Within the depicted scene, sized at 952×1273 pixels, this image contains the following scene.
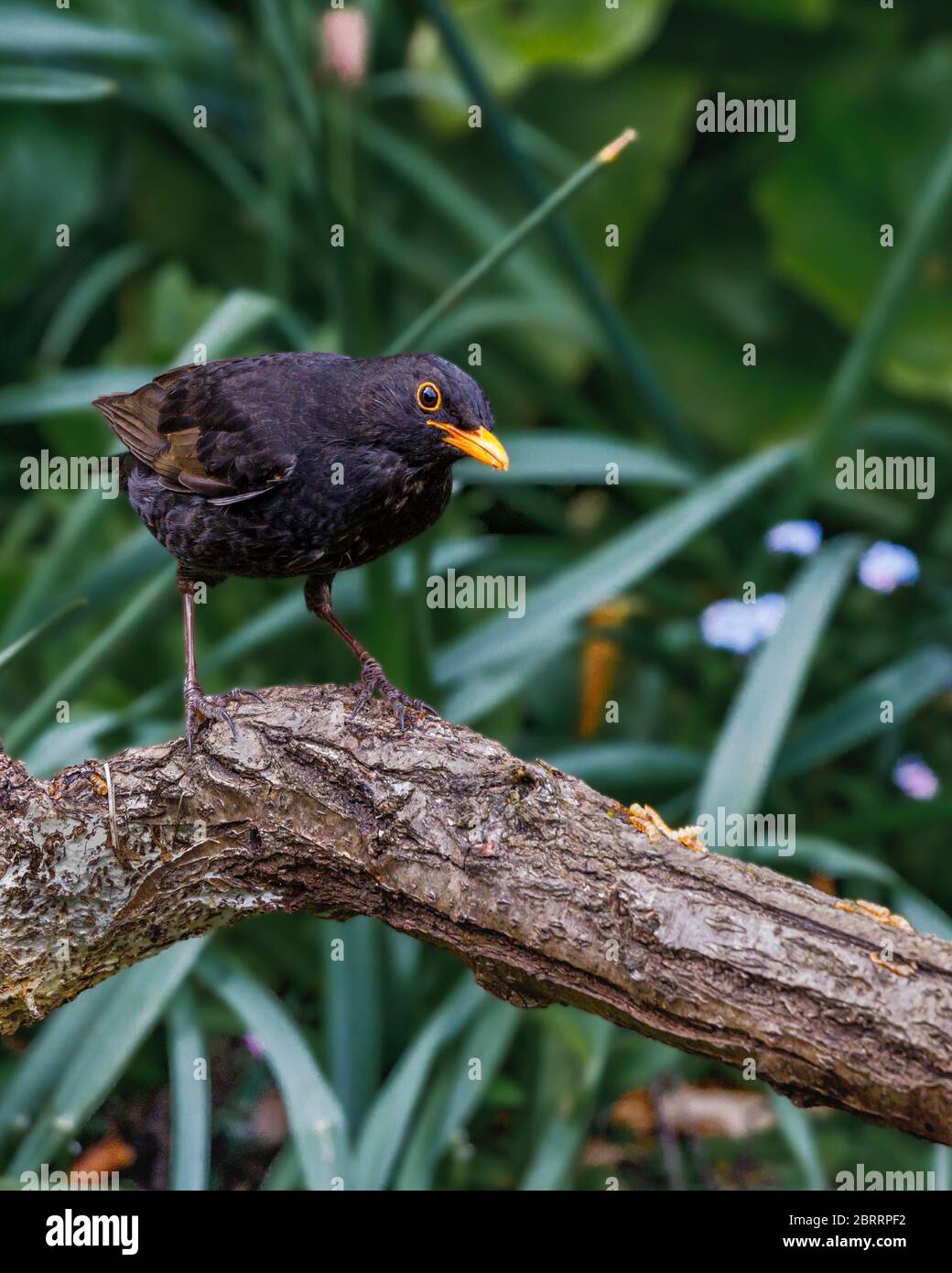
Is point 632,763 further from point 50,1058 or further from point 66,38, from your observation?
point 66,38

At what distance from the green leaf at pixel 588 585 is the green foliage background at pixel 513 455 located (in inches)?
0.5

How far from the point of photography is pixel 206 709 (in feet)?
6.73

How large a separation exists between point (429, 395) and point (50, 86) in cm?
167

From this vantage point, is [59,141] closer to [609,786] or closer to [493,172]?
[493,172]

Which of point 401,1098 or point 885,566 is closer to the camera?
point 401,1098

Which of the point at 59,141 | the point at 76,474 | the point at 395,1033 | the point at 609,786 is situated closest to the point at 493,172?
the point at 59,141

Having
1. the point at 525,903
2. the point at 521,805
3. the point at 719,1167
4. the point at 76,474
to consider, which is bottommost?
the point at 719,1167

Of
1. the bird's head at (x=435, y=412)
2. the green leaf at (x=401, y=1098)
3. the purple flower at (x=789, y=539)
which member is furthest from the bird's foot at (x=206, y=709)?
the purple flower at (x=789, y=539)

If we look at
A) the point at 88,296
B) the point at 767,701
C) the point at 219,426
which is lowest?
the point at 767,701

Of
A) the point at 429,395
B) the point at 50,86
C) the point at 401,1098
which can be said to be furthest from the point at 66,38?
the point at 401,1098

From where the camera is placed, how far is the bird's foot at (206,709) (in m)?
1.99

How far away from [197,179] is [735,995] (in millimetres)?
4024

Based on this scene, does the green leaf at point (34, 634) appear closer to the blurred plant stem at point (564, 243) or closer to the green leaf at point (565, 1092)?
the green leaf at point (565, 1092)

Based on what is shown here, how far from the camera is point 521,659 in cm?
322
